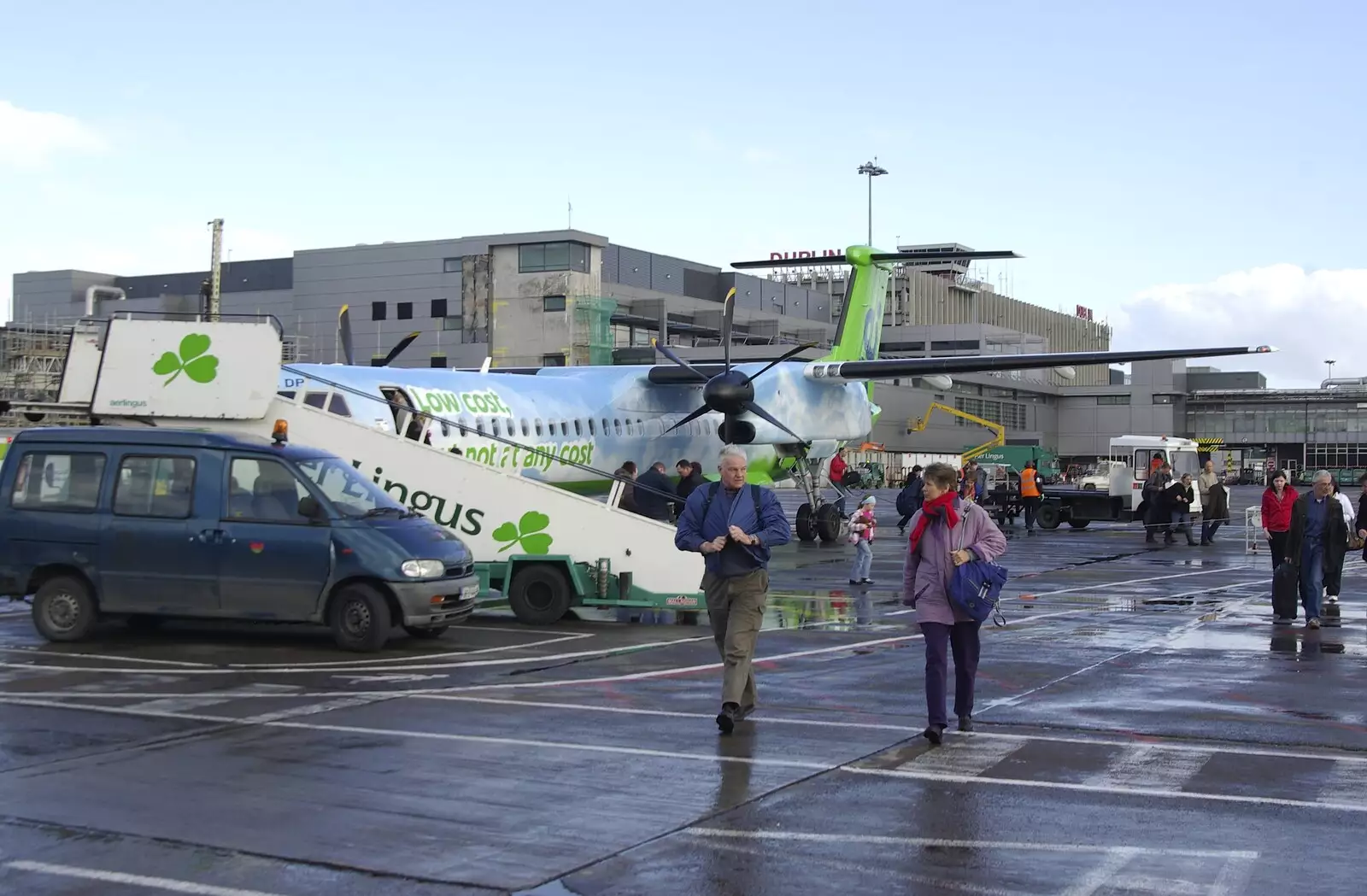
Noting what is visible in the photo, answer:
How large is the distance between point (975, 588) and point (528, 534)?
7.23m

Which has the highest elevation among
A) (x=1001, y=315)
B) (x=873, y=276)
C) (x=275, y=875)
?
(x=1001, y=315)

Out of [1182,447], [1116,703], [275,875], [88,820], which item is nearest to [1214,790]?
[1116,703]

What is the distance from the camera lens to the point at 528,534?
15195mm

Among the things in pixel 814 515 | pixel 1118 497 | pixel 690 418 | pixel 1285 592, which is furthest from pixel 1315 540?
pixel 1118 497

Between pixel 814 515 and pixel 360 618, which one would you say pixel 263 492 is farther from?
pixel 814 515

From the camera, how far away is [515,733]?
29.2ft

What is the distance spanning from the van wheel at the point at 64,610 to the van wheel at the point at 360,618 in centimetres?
225

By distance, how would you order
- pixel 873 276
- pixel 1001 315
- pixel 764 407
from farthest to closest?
1. pixel 1001 315
2. pixel 873 276
3. pixel 764 407

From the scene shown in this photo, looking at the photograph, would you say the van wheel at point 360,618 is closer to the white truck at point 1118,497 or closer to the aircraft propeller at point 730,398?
the aircraft propeller at point 730,398

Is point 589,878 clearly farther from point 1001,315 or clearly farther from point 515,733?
point 1001,315

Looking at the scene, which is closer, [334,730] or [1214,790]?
[1214,790]

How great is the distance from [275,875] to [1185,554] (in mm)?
24321

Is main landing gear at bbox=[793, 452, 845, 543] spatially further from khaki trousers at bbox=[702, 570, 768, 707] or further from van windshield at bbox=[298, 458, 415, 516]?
khaki trousers at bbox=[702, 570, 768, 707]

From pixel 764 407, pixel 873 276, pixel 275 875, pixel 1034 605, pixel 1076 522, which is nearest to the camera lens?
pixel 275 875
